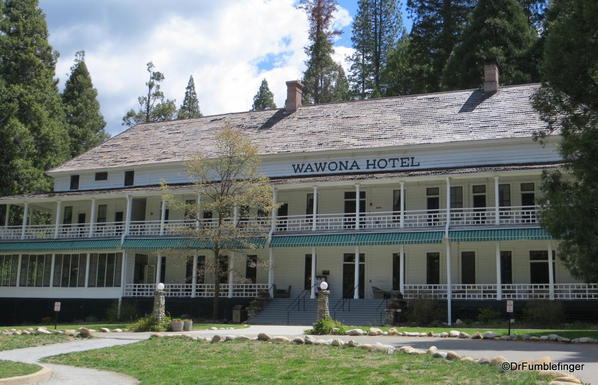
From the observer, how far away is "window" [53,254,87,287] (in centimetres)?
3838

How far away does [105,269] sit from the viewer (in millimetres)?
37969

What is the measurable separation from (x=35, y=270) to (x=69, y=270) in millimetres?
2357

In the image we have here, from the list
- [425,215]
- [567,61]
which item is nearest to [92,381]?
[567,61]

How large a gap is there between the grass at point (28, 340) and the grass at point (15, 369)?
15.4ft

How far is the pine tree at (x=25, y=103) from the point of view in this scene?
4850 cm

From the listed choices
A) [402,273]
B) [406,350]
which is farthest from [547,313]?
[406,350]

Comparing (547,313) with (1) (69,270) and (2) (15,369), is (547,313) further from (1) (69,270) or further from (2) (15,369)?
(1) (69,270)

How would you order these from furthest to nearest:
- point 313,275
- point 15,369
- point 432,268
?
point 432,268 < point 313,275 < point 15,369

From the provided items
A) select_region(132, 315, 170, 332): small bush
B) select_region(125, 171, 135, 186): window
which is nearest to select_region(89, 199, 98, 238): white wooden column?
select_region(125, 171, 135, 186): window

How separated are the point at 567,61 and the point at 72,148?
48011 mm

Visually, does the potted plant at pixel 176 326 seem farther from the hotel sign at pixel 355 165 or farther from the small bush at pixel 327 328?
the hotel sign at pixel 355 165

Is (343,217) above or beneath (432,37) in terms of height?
beneath

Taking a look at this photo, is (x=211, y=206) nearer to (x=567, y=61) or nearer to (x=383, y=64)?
(x=567, y=61)

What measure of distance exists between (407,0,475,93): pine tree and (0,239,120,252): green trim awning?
30137 millimetres
